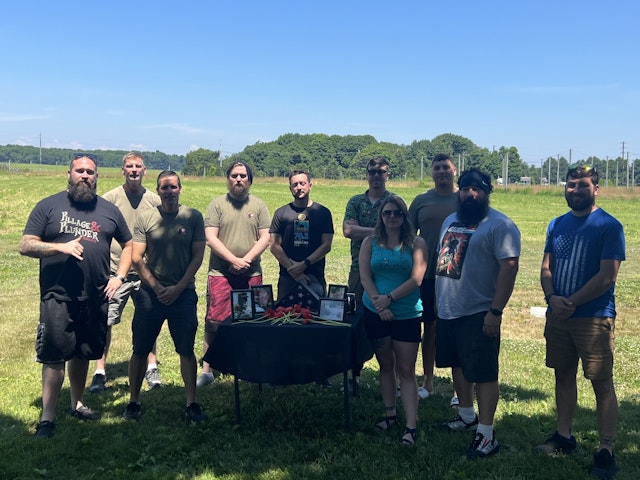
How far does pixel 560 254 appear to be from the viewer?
387cm

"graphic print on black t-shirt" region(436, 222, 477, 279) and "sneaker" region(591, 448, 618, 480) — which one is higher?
"graphic print on black t-shirt" region(436, 222, 477, 279)

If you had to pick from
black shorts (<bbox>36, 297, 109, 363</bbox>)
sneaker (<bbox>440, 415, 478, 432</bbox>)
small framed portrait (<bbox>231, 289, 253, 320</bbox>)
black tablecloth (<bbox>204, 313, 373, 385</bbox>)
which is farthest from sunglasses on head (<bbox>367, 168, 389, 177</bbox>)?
black shorts (<bbox>36, 297, 109, 363</bbox>)

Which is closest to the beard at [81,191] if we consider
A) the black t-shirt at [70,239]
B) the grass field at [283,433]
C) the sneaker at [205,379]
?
the black t-shirt at [70,239]

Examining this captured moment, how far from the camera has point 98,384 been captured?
5484 mm

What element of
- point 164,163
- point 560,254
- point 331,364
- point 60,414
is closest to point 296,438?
point 331,364

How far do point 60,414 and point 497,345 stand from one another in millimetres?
3670

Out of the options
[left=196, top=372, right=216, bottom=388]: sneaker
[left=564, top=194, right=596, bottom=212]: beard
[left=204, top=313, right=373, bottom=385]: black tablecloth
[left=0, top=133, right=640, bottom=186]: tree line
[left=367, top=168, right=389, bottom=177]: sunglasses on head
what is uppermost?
[left=0, top=133, right=640, bottom=186]: tree line

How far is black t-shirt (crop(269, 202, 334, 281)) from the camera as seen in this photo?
5422 mm

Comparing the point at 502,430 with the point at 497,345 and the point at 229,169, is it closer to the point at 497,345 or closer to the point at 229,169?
the point at 497,345

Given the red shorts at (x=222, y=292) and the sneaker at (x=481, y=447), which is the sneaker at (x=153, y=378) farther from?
the sneaker at (x=481, y=447)

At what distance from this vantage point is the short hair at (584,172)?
3725 mm

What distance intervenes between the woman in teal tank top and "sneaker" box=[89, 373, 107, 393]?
289 centimetres

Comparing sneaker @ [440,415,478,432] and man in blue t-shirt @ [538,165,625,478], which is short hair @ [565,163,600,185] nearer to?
man in blue t-shirt @ [538,165,625,478]

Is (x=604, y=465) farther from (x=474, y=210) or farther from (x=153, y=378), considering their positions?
(x=153, y=378)
